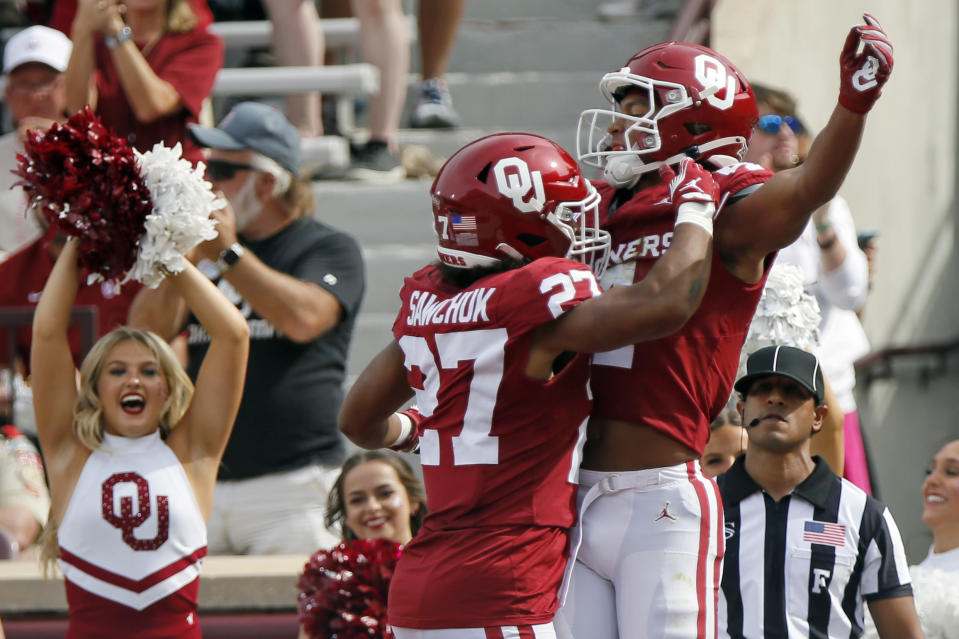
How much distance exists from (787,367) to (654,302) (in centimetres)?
124

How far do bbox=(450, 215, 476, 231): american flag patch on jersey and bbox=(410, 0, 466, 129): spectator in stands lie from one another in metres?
4.62

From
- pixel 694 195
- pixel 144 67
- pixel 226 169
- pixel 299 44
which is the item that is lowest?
pixel 226 169

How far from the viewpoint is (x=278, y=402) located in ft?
18.1

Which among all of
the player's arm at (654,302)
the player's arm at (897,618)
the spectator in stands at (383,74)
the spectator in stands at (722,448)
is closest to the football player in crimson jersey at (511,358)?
Answer: the player's arm at (654,302)

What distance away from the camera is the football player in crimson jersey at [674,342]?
3.17 meters

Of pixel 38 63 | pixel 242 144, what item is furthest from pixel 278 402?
pixel 38 63

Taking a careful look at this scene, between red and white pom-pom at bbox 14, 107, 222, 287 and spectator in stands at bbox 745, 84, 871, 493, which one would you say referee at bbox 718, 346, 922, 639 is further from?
red and white pom-pom at bbox 14, 107, 222, 287

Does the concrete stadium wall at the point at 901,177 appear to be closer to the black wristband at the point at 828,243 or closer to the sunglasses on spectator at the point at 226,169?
the black wristband at the point at 828,243

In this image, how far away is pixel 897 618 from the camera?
3.96 m

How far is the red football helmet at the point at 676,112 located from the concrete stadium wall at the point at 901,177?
Answer: 4005 millimetres

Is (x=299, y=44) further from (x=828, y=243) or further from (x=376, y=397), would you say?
(x=376, y=397)

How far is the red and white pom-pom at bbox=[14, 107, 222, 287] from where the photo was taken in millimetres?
4273

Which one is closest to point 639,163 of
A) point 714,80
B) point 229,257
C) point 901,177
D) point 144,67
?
point 714,80

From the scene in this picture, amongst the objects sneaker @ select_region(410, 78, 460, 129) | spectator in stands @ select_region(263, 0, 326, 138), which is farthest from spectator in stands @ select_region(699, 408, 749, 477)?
spectator in stands @ select_region(263, 0, 326, 138)
